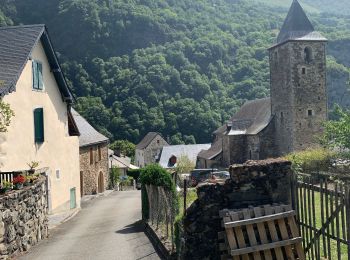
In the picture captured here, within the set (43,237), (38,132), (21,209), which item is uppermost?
(38,132)

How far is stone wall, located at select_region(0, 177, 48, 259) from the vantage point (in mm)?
10719

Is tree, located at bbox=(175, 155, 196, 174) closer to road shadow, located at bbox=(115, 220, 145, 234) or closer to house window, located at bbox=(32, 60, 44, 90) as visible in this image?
house window, located at bbox=(32, 60, 44, 90)

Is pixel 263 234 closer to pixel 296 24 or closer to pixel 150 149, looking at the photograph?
pixel 296 24

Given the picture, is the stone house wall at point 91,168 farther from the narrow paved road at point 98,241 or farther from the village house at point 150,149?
the village house at point 150,149

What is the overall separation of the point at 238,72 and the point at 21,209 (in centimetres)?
9479

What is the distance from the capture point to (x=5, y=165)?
1648 cm

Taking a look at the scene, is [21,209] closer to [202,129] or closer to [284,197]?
[284,197]

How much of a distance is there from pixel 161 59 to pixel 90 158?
253ft

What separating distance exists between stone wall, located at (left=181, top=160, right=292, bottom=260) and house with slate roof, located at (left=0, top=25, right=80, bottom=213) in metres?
10.1

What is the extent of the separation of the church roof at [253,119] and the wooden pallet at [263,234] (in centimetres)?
4189

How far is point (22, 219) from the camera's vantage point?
39.5 ft

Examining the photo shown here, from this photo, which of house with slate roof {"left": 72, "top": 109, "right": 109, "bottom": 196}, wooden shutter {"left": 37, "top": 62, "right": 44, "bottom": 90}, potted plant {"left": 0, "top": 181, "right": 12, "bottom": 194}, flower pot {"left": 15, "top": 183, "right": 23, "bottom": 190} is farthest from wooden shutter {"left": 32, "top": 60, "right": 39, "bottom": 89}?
house with slate roof {"left": 72, "top": 109, "right": 109, "bottom": 196}

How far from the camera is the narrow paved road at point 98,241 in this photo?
37.6ft

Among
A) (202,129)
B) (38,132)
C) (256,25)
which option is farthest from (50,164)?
(256,25)
